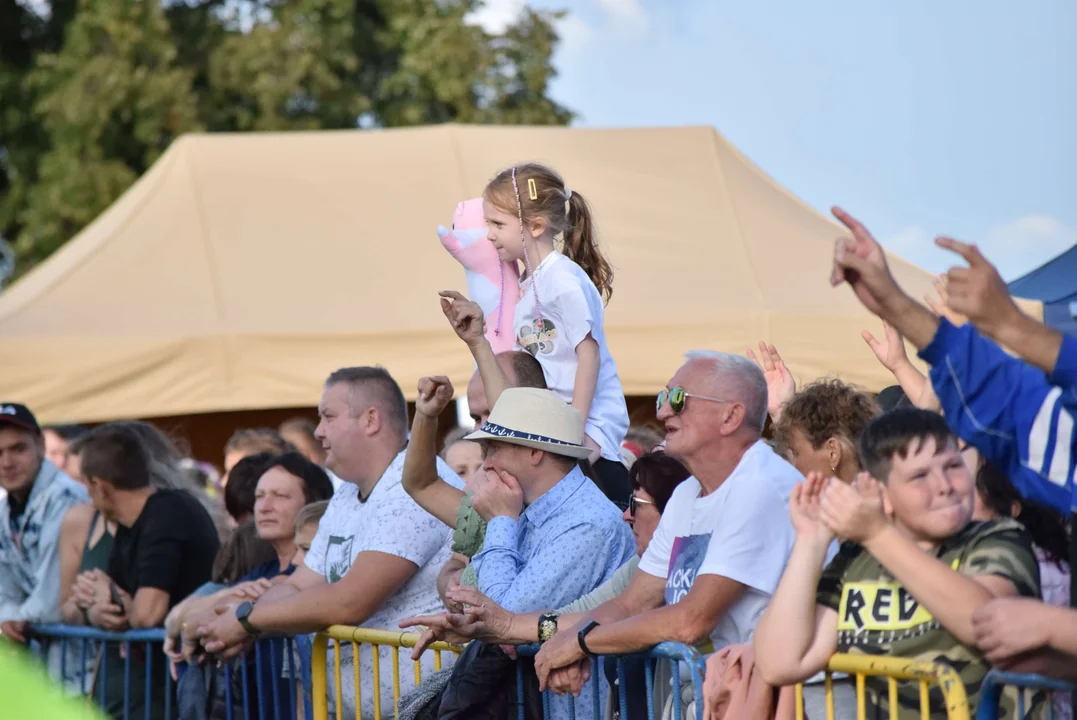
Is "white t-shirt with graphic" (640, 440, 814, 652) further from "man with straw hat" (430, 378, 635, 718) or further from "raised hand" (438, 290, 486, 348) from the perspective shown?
"raised hand" (438, 290, 486, 348)

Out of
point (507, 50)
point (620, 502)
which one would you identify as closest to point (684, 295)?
point (620, 502)

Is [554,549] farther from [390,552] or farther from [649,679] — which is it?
[390,552]

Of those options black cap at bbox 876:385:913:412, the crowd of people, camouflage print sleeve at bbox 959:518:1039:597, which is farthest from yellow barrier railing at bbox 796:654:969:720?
black cap at bbox 876:385:913:412

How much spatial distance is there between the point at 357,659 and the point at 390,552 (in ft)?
1.23

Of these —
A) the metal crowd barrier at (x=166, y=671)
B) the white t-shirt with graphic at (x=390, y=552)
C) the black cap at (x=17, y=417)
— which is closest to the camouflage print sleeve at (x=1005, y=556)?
the white t-shirt with graphic at (x=390, y=552)

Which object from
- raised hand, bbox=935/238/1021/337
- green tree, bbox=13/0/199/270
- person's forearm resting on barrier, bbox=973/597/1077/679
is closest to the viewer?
person's forearm resting on barrier, bbox=973/597/1077/679

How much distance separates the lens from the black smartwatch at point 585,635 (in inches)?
156

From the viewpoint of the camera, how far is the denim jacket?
6.83 meters

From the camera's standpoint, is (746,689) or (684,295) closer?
(746,689)

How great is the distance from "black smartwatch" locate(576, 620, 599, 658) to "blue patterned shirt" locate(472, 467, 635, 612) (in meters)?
0.30

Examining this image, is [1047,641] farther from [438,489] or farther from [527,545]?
[438,489]

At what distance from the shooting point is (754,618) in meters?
3.87

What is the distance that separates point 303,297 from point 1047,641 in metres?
8.85

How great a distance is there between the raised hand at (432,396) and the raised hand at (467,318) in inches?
6.6
